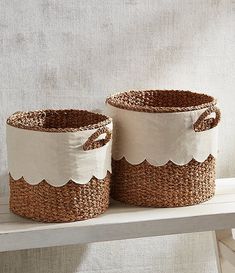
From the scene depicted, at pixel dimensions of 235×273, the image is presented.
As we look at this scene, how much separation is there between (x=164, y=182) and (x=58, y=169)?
0.17 metres

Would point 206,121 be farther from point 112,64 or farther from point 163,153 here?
point 112,64

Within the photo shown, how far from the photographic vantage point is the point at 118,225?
0.99 metres

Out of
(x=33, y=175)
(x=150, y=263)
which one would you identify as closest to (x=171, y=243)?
(x=150, y=263)

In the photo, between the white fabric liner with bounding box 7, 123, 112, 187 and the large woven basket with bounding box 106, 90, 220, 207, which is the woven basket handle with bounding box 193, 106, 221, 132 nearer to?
the large woven basket with bounding box 106, 90, 220, 207

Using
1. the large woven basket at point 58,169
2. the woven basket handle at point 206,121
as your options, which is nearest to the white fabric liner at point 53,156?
the large woven basket at point 58,169

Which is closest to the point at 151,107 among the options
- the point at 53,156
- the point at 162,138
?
the point at 162,138

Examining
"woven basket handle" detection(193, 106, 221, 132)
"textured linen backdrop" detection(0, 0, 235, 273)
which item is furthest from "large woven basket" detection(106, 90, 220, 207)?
"textured linen backdrop" detection(0, 0, 235, 273)

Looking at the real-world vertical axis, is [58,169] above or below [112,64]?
below

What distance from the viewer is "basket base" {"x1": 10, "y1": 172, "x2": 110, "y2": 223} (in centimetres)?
97

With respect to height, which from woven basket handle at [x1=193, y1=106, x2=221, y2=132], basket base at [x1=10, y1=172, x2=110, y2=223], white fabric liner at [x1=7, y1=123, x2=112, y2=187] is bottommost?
basket base at [x1=10, y1=172, x2=110, y2=223]

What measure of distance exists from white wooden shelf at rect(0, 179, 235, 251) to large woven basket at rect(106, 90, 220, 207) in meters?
0.02

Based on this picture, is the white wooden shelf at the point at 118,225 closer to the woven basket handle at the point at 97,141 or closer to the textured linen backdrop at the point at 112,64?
the woven basket handle at the point at 97,141

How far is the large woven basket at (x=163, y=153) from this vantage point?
101 cm

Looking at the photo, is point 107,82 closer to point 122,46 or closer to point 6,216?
point 122,46
